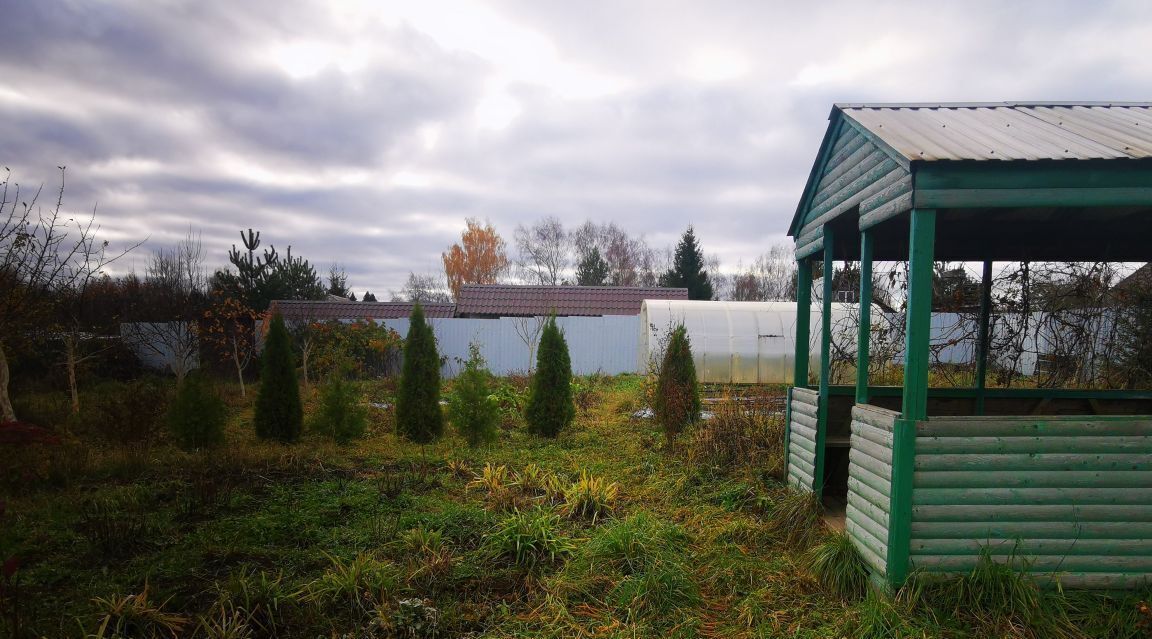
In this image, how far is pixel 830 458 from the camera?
5.64 meters

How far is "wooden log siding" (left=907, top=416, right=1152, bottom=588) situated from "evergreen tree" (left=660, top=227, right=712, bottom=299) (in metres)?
26.4

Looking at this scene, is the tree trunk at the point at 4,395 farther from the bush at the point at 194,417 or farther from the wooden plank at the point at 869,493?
the wooden plank at the point at 869,493

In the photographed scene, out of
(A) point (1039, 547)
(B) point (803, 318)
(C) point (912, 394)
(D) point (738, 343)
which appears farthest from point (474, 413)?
(D) point (738, 343)

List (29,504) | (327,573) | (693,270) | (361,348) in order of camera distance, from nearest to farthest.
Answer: (327,573) < (29,504) < (361,348) < (693,270)

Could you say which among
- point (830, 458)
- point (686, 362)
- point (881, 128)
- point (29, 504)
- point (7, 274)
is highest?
point (881, 128)

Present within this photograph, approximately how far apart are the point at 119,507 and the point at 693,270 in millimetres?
27127

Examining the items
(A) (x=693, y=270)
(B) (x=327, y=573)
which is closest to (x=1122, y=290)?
(B) (x=327, y=573)

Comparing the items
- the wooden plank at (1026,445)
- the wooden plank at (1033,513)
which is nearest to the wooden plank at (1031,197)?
the wooden plank at (1026,445)

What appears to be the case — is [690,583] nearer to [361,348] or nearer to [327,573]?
[327,573]

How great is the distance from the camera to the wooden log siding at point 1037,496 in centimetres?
328

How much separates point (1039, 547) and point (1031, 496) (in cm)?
29

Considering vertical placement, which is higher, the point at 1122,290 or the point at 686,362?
the point at 1122,290

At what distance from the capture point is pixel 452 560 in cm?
389

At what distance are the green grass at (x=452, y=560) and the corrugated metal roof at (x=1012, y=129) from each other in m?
2.38
